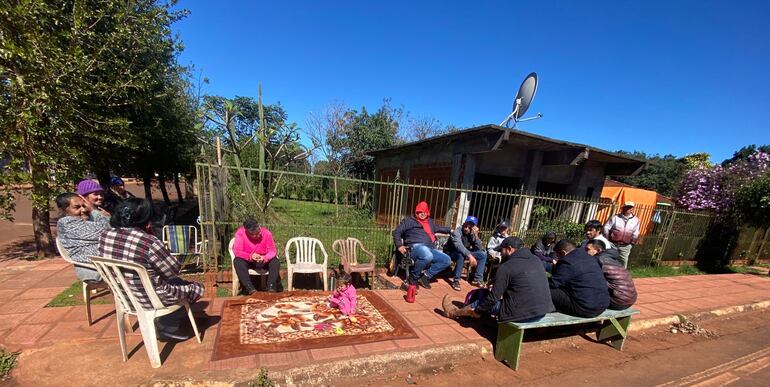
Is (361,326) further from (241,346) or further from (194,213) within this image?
(194,213)

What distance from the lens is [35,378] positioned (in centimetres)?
237

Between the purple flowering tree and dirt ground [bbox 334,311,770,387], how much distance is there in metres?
9.23

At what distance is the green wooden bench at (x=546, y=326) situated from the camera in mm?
3094

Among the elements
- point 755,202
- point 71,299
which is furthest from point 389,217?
point 755,202

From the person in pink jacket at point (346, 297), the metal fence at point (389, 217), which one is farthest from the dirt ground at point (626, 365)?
the metal fence at point (389, 217)

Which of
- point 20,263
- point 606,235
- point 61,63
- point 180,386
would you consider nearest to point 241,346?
point 180,386

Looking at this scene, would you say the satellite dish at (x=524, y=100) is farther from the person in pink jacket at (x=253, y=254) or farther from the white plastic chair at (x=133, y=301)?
the white plastic chair at (x=133, y=301)

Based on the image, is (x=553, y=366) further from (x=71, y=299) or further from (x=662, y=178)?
(x=662, y=178)

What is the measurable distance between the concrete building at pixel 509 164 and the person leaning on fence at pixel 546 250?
4.62ft

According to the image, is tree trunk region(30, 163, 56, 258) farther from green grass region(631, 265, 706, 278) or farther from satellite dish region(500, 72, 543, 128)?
green grass region(631, 265, 706, 278)

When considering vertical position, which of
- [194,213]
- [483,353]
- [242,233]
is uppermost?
[242,233]

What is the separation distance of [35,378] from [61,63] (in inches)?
165

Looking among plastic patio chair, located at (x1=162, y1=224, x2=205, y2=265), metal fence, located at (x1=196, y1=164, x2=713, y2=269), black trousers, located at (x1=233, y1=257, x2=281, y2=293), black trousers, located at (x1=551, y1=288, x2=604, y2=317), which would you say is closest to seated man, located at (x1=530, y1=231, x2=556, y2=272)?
metal fence, located at (x1=196, y1=164, x2=713, y2=269)

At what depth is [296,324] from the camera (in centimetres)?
330
